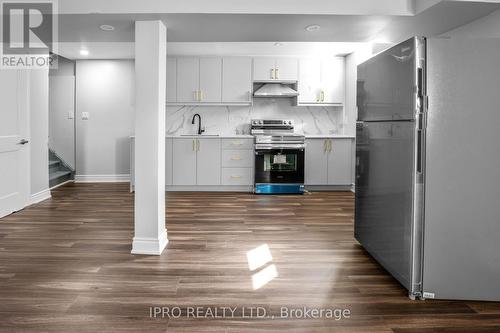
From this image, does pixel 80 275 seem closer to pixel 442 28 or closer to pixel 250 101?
pixel 442 28

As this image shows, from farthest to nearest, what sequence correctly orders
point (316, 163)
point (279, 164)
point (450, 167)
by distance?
point (316, 163) < point (279, 164) < point (450, 167)

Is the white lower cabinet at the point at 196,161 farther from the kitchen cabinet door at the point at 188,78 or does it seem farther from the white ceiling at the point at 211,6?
the white ceiling at the point at 211,6

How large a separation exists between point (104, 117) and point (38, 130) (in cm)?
217

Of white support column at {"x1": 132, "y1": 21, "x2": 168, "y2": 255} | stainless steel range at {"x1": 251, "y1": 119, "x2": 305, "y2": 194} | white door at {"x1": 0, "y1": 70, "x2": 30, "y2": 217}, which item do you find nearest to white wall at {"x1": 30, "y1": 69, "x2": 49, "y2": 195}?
white door at {"x1": 0, "y1": 70, "x2": 30, "y2": 217}

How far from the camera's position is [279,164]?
287 inches

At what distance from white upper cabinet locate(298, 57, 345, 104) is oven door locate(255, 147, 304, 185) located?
3.42ft

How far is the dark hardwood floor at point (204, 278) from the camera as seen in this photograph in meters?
2.56

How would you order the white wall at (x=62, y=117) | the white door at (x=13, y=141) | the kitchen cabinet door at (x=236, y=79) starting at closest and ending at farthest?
the white door at (x=13, y=141) < the kitchen cabinet door at (x=236, y=79) < the white wall at (x=62, y=117)

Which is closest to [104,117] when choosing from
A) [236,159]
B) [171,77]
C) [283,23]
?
[171,77]

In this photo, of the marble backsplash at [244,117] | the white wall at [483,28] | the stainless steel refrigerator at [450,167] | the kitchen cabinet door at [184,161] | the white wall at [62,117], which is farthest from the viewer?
the white wall at [62,117]

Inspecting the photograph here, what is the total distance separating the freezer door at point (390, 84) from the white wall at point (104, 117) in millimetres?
5522

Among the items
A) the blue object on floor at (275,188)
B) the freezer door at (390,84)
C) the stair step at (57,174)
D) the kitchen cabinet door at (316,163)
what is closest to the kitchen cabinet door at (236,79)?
the kitchen cabinet door at (316,163)

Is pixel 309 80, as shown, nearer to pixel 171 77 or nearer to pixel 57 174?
pixel 171 77

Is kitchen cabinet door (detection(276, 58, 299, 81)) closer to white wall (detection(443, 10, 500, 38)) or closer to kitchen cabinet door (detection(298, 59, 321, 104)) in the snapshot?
kitchen cabinet door (detection(298, 59, 321, 104))
